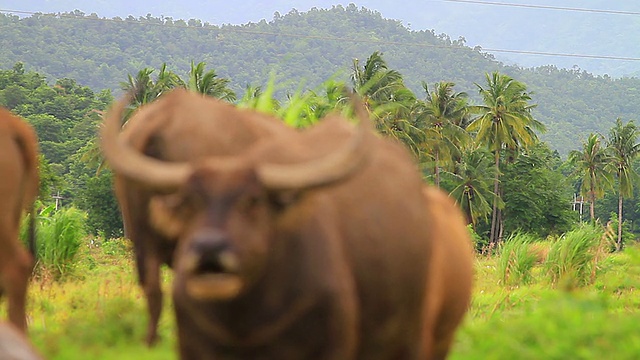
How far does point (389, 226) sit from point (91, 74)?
127424 millimetres

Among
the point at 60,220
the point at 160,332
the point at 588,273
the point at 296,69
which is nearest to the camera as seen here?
the point at 160,332

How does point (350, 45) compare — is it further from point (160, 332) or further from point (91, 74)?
point (160, 332)

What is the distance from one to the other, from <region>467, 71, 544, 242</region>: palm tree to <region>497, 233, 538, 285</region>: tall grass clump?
40326 millimetres

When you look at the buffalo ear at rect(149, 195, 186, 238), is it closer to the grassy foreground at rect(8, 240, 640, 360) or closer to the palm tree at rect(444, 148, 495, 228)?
the grassy foreground at rect(8, 240, 640, 360)

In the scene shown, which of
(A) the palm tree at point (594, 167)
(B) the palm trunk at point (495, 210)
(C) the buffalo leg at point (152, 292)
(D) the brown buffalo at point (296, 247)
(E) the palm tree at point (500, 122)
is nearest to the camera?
(D) the brown buffalo at point (296, 247)

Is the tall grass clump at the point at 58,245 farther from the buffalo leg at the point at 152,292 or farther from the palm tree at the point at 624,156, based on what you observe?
the palm tree at the point at 624,156

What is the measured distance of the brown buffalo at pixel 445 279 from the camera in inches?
177

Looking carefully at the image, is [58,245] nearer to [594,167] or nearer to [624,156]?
[594,167]

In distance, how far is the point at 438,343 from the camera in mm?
4840

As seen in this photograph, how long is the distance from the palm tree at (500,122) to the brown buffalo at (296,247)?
5104cm

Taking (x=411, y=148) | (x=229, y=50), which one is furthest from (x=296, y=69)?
(x=411, y=148)

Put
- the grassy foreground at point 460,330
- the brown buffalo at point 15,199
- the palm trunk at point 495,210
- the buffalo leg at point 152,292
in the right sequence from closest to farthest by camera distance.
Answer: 1. the buffalo leg at point 152,292
2. the brown buffalo at point 15,199
3. the grassy foreground at point 460,330
4. the palm trunk at point 495,210

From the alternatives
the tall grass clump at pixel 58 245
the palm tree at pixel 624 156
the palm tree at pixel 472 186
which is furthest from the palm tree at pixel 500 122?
the tall grass clump at pixel 58 245

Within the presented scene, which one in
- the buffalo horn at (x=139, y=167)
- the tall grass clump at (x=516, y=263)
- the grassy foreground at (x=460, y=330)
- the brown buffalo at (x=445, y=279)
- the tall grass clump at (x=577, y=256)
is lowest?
the tall grass clump at (x=516, y=263)
